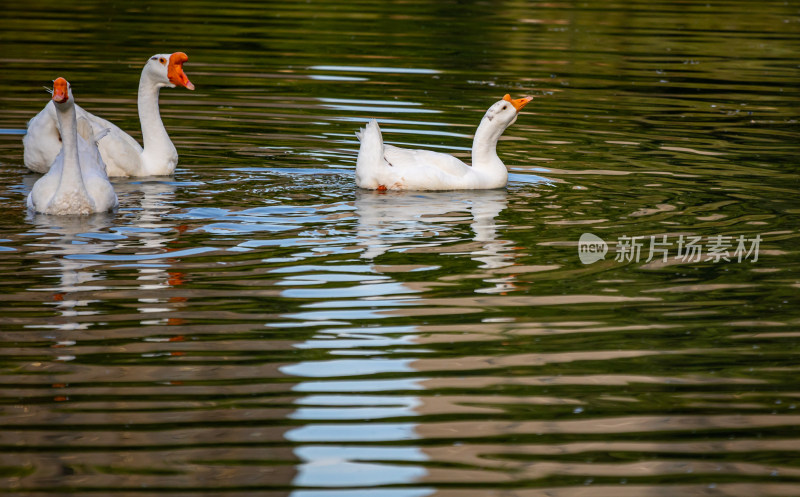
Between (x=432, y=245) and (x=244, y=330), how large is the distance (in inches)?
99.3

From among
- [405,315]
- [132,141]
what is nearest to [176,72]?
[132,141]

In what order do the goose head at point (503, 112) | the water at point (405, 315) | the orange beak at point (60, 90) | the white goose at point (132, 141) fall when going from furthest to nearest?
the white goose at point (132, 141)
the goose head at point (503, 112)
the orange beak at point (60, 90)
the water at point (405, 315)

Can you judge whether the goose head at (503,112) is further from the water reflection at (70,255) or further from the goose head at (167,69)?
the water reflection at (70,255)

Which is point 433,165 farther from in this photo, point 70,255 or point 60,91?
point 70,255

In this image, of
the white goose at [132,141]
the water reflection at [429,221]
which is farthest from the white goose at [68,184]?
the water reflection at [429,221]

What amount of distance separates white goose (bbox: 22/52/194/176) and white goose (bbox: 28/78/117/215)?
1.48 metres

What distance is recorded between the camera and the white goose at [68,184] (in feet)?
32.4

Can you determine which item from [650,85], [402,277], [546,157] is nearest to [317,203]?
[402,277]

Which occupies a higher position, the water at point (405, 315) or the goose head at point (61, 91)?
the goose head at point (61, 91)

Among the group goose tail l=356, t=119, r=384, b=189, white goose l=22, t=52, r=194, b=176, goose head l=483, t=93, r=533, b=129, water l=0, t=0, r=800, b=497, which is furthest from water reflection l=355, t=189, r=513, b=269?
white goose l=22, t=52, r=194, b=176

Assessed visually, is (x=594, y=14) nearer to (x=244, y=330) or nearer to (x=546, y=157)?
(x=546, y=157)

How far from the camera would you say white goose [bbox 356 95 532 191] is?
448 inches

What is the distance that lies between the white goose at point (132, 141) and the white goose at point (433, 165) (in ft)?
7.07

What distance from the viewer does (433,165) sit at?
1154cm
